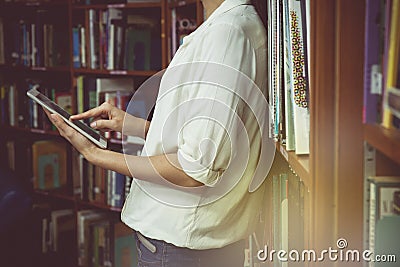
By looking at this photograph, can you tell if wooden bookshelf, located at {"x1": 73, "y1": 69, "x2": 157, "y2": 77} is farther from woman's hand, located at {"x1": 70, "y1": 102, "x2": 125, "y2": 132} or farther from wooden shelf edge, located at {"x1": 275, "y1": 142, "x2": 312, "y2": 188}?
wooden shelf edge, located at {"x1": 275, "y1": 142, "x2": 312, "y2": 188}

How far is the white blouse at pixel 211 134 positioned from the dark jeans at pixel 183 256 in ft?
0.09

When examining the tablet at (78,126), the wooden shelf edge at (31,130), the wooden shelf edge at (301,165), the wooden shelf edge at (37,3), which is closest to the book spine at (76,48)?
the wooden shelf edge at (37,3)

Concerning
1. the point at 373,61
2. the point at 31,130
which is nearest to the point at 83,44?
the point at 31,130

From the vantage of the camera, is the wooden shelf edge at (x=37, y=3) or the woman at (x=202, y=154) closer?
the woman at (x=202, y=154)

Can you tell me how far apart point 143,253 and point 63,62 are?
91.4 inches

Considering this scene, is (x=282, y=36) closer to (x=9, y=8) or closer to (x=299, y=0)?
(x=299, y=0)

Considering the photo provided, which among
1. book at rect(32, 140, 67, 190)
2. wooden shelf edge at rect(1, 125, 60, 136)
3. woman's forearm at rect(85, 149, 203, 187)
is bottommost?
book at rect(32, 140, 67, 190)

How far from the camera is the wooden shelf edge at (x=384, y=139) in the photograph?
0.59m

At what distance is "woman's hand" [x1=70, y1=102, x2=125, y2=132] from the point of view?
1.64 meters

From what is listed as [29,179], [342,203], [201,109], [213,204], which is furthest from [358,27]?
[29,179]

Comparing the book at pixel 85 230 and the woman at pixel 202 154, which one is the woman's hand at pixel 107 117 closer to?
the woman at pixel 202 154

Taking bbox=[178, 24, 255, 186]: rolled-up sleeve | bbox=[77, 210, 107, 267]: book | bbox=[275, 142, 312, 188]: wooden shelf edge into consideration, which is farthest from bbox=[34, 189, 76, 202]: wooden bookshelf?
bbox=[275, 142, 312, 188]: wooden shelf edge

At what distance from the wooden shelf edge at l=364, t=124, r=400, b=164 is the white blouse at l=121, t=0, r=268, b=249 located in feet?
1.86

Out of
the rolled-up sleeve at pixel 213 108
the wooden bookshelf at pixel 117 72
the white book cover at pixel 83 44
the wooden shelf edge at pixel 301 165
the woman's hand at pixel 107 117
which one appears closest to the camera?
the wooden shelf edge at pixel 301 165
